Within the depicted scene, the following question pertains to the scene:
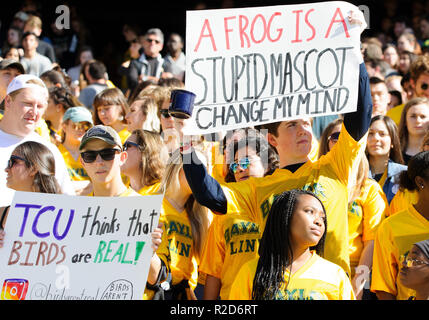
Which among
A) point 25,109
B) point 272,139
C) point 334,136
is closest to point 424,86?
point 334,136

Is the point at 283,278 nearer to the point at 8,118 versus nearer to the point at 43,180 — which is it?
the point at 43,180

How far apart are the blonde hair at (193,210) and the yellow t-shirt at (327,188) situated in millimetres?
497

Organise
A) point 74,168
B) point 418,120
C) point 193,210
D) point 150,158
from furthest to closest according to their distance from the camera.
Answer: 1. point 74,168
2. point 418,120
3. point 150,158
4. point 193,210

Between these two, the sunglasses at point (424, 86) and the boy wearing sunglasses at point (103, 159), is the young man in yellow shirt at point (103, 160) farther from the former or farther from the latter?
the sunglasses at point (424, 86)

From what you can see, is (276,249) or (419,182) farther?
(419,182)

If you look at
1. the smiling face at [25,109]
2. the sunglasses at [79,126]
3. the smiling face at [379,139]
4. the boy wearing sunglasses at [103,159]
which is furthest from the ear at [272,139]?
the sunglasses at [79,126]

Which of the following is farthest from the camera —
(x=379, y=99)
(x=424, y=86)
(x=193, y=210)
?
(x=424, y=86)

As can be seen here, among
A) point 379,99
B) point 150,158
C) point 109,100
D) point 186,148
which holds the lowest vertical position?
point 186,148

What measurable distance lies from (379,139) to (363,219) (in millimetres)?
963

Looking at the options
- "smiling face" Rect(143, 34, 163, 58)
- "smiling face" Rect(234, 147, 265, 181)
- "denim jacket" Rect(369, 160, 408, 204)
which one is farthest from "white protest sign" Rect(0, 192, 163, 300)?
"smiling face" Rect(143, 34, 163, 58)

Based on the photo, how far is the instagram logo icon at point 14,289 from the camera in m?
3.88

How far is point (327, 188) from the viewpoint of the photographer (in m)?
4.01

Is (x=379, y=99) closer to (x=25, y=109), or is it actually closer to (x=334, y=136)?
(x=334, y=136)

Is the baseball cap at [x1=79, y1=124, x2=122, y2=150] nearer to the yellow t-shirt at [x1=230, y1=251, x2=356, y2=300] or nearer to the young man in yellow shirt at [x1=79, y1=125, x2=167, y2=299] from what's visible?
the young man in yellow shirt at [x1=79, y1=125, x2=167, y2=299]
